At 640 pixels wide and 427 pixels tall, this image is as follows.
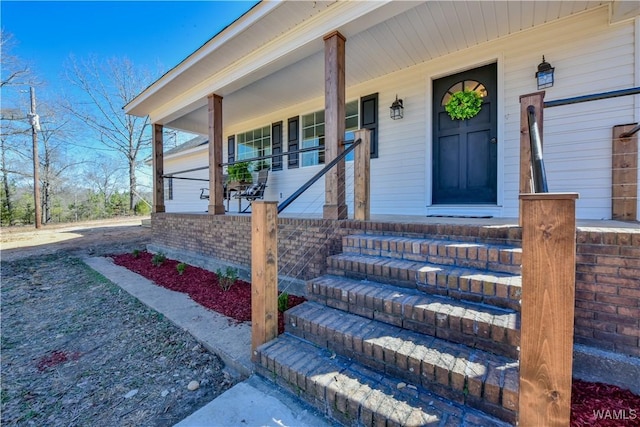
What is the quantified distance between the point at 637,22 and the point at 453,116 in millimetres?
1937

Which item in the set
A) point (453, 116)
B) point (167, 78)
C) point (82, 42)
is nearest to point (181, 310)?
point (167, 78)

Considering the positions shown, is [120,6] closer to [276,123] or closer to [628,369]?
[276,123]

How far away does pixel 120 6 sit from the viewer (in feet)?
30.7

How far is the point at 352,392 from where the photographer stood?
4.85ft

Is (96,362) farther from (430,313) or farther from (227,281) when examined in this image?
(430,313)

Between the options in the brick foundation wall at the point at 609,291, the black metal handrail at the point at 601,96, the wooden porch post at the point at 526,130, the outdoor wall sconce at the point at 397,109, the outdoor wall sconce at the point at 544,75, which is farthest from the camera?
the outdoor wall sconce at the point at 397,109

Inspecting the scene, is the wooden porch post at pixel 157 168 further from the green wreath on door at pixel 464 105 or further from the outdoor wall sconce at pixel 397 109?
the green wreath on door at pixel 464 105

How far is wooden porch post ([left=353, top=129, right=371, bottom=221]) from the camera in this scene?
9.57ft

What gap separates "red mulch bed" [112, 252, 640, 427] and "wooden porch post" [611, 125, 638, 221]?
7.76 ft

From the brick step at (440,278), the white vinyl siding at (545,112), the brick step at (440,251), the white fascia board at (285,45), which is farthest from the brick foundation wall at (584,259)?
the white fascia board at (285,45)

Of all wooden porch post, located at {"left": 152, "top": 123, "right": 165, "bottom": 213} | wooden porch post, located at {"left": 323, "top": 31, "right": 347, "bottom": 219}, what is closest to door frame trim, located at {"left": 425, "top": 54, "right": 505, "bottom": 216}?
wooden porch post, located at {"left": 323, "top": 31, "right": 347, "bottom": 219}

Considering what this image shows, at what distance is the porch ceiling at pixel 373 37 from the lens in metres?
3.10

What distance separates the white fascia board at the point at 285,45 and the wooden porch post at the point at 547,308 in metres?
2.77

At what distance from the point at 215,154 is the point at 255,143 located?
273 cm
